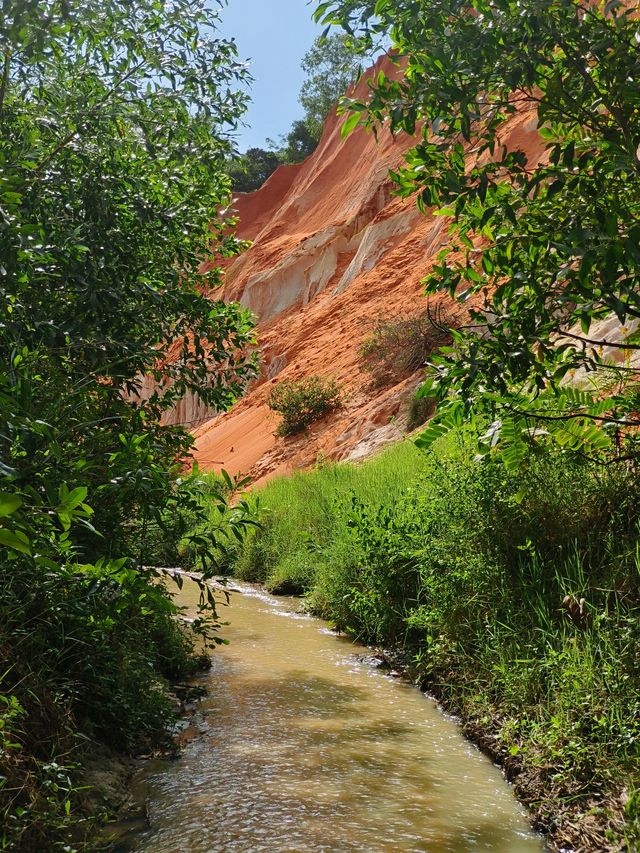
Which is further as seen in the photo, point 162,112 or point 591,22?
point 162,112

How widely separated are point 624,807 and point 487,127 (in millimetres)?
3173

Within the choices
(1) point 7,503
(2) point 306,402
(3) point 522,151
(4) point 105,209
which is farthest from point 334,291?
(1) point 7,503

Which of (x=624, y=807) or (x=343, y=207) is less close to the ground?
(x=343, y=207)

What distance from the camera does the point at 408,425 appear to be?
14.6 m

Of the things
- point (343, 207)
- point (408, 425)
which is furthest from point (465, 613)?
point (343, 207)

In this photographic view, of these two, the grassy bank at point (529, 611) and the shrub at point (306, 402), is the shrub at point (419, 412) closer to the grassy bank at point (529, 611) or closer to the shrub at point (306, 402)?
the shrub at point (306, 402)

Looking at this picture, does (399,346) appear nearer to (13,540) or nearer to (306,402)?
(306,402)

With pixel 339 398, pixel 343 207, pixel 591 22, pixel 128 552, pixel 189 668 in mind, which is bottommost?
pixel 189 668

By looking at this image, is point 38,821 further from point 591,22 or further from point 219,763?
point 591,22

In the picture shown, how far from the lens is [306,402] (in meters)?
19.5

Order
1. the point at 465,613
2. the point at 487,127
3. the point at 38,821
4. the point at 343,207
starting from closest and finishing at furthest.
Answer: the point at 38,821 → the point at 487,127 → the point at 465,613 → the point at 343,207

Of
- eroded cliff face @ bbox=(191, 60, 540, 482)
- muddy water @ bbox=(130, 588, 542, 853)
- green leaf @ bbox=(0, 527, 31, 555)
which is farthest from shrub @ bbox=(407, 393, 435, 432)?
green leaf @ bbox=(0, 527, 31, 555)

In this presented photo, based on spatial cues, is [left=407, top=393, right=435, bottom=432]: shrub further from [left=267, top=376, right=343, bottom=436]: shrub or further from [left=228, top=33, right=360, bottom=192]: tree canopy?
[left=228, top=33, right=360, bottom=192]: tree canopy

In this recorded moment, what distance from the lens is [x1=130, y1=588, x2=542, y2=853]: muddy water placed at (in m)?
Answer: 3.50
